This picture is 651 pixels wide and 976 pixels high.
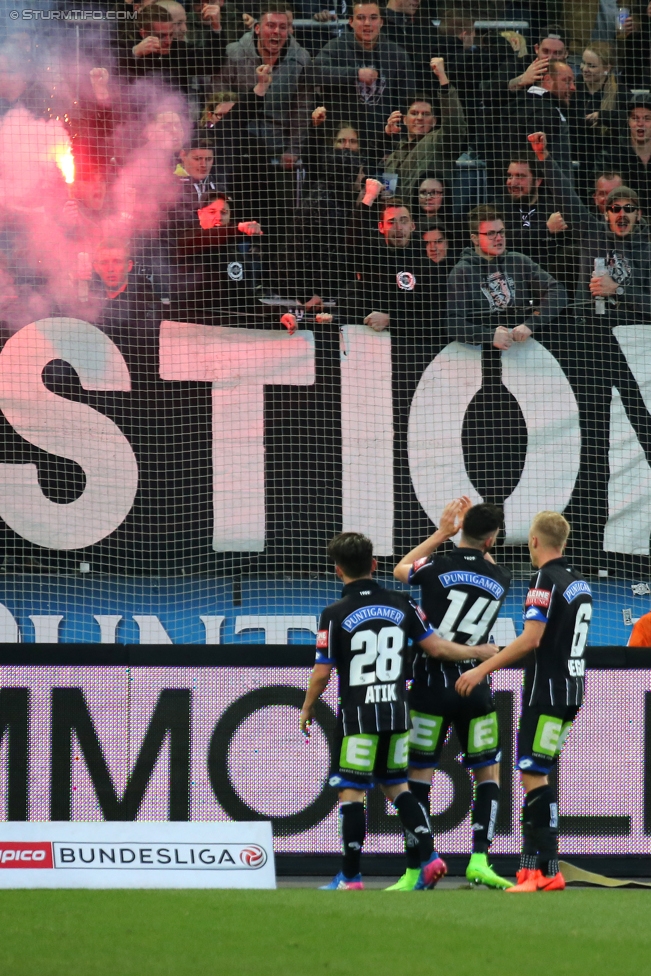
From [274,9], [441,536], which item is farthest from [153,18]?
[441,536]

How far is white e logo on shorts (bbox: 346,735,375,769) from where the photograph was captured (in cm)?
600

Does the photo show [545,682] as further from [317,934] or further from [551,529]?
[317,934]

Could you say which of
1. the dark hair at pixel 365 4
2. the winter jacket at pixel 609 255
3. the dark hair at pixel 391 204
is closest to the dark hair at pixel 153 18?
the dark hair at pixel 365 4

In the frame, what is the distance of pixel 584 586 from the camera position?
20.4ft

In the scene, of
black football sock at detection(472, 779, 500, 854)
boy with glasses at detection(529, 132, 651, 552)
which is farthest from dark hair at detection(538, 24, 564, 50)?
black football sock at detection(472, 779, 500, 854)

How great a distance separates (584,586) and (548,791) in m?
0.90

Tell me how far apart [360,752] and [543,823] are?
85cm

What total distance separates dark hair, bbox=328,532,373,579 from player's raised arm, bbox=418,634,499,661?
0.41 metres

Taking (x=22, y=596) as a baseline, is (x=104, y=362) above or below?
above

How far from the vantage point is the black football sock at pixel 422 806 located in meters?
6.11

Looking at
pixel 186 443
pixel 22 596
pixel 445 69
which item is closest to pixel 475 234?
pixel 445 69

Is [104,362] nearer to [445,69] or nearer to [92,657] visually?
[92,657]

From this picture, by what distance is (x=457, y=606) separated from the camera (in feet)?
20.8

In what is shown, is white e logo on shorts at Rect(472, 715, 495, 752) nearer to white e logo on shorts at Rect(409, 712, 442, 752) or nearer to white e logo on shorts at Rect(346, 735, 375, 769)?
white e logo on shorts at Rect(409, 712, 442, 752)
